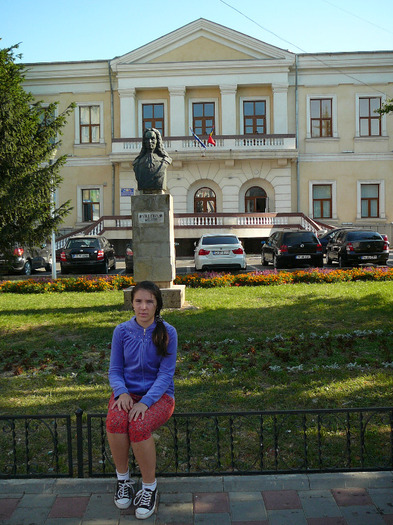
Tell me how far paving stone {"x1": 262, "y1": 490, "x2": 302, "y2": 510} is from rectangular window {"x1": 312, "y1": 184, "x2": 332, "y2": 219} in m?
32.6

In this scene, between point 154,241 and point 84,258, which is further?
point 84,258

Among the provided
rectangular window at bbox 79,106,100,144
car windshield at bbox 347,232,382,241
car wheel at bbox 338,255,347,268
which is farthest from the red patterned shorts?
rectangular window at bbox 79,106,100,144

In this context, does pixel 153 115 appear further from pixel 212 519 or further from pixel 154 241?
pixel 212 519

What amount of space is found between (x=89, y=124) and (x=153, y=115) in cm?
435

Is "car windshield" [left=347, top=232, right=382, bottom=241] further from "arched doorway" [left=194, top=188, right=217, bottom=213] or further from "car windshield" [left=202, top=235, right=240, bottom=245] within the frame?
"arched doorway" [left=194, top=188, right=217, bottom=213]

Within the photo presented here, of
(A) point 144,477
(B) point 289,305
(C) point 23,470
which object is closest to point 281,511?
(A) point 144,477

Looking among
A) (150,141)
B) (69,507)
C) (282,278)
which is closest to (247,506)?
(69,507)

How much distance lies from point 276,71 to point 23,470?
3357 centimetres

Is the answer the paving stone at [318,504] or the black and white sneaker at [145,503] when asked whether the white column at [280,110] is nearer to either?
the paving stone at [318,504]

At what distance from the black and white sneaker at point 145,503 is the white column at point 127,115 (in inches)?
1303

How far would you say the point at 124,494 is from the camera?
3.75 m

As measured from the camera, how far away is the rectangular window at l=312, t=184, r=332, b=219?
35284 millimetres

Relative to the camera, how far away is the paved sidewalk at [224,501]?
3490 mm

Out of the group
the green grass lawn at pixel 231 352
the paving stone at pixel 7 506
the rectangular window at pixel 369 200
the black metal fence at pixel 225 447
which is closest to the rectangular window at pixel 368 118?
the rectangular window at pixel 369 200
